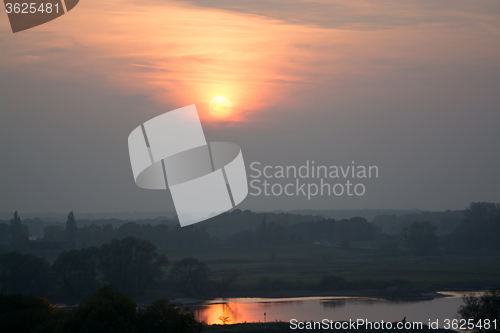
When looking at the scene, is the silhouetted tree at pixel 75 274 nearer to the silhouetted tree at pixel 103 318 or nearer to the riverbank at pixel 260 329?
the riverbank at pixel 260 329

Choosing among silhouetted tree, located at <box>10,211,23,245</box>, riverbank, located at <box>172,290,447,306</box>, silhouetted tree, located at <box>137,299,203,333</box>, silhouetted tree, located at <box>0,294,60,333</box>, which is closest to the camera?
silhouetted tree, located at <box>137,299,203,333</box>

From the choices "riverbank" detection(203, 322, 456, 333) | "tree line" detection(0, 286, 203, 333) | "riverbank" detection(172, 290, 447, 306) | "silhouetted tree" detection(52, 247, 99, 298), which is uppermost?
"silhouetted tree" detection(52, 247, 99, 298)

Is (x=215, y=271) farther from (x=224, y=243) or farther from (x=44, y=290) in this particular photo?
(x=224, y=243)

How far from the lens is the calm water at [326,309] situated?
3200 centimetres

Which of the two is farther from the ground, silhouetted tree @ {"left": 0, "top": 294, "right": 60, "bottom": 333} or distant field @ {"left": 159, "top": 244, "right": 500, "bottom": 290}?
distant field @ {"left": 159, "top": 244, "right": 500, "bottom": 290}

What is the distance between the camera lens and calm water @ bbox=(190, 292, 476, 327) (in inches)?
1260

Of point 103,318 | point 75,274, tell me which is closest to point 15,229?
point 75,274

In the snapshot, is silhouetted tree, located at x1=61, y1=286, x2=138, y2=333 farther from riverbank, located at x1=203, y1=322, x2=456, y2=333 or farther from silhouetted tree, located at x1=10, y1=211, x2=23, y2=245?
silhouetted tree, located at x1=10, y1=211, x2=23, y2=245

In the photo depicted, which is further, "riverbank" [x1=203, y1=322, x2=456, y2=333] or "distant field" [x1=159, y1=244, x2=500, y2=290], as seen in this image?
"distant field" [x1=159, y1=244, x2=500, y2=290]

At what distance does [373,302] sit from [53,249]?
5429 centimetres

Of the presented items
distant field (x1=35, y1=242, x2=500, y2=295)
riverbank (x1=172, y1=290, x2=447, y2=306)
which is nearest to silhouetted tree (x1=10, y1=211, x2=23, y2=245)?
→ distant field (x1=35, y1=242, x2=500, y2=295)

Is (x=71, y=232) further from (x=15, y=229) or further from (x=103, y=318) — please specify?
(x=103, y=318)

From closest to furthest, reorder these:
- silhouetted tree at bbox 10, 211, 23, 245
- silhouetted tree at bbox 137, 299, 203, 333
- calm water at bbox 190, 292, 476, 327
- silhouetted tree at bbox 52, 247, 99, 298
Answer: silhouetted tree at bbox 137, 299, 203, 333
calm water at bbox 190, 292, 476, 327
silhouetted tree at bbox 52, 247, 99, 298
silhouetted tree at bbox 10, 211, 23, 245

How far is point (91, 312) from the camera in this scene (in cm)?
1449
